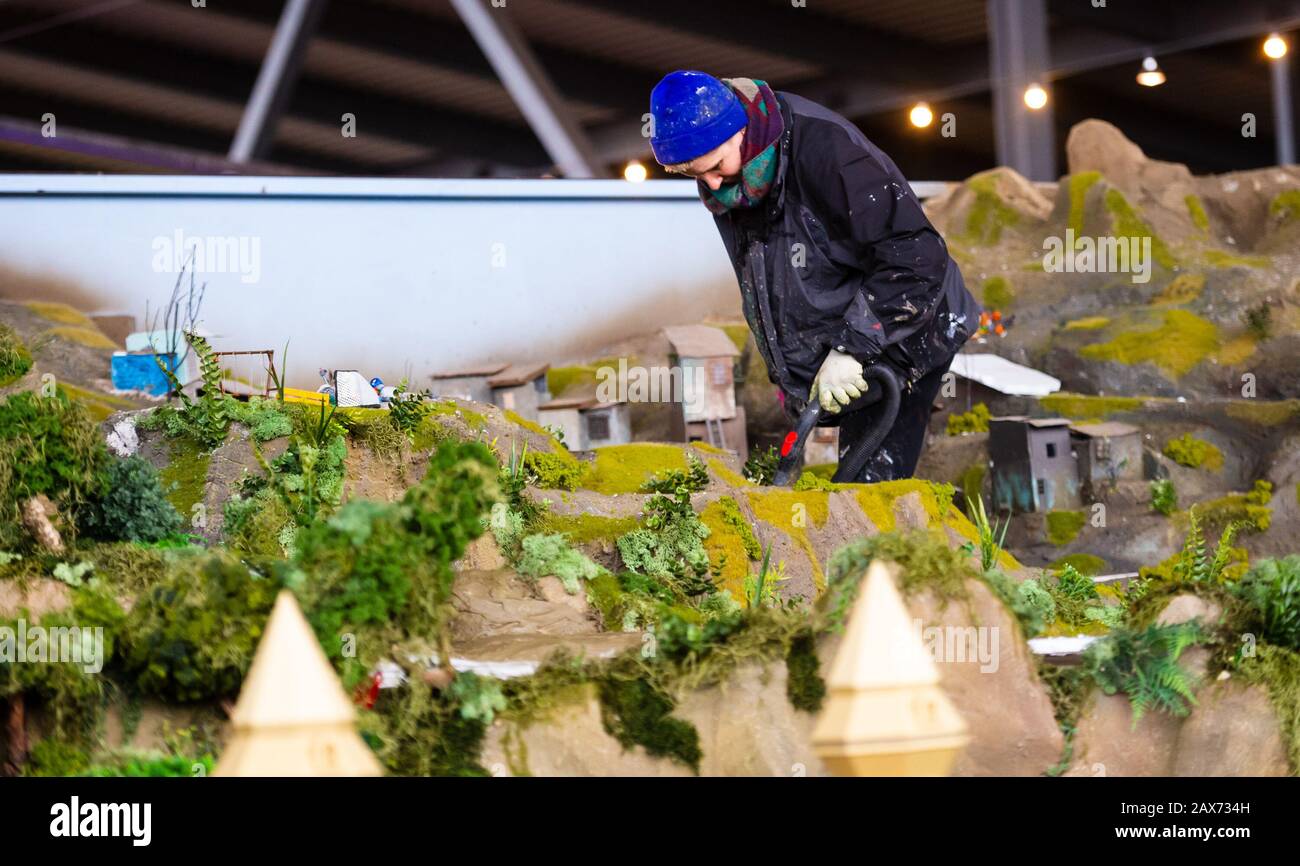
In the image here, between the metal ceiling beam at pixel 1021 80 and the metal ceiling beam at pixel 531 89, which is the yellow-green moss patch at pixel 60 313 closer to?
the metal ceiling beam at pixel 531 89

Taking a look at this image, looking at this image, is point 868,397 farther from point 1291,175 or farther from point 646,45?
point 646,45

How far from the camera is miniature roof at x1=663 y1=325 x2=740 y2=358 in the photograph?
9.78 m

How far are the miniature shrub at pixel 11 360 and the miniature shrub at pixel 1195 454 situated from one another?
22.7 ft

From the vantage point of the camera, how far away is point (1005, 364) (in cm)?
1119

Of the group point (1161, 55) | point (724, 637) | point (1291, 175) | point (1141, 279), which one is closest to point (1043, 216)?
point (1141, 279)

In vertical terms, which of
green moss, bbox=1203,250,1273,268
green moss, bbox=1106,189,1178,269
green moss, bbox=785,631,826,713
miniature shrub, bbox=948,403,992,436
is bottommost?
green moss, bbox=785,631,826,713

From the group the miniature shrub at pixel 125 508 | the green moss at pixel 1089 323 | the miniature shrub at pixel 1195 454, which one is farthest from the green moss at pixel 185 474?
the green moss at pixel 1089 323

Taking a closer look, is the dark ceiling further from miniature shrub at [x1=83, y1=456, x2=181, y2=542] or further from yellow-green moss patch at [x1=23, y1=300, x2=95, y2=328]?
miniature shrub at [x1=83, y1=456, x2=181, y2=542]

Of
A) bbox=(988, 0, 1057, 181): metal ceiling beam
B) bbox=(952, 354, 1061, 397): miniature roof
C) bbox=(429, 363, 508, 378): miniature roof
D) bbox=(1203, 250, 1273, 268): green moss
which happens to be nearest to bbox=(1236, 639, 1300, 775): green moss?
bbox=(429, 363, 508, 378): miniature roof

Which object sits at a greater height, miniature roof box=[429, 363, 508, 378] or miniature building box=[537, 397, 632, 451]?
miniature roof box=[429, 363, 508, 378]

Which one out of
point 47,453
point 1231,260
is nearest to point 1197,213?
point 1231,260

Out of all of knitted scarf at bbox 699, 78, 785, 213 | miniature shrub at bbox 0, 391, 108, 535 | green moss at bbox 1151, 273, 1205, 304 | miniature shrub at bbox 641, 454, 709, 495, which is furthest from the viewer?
green moss at bbox 1151, 273, 1205, 304

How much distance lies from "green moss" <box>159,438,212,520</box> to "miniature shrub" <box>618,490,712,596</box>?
1621mm

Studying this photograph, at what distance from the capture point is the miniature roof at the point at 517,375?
9.50 metres
